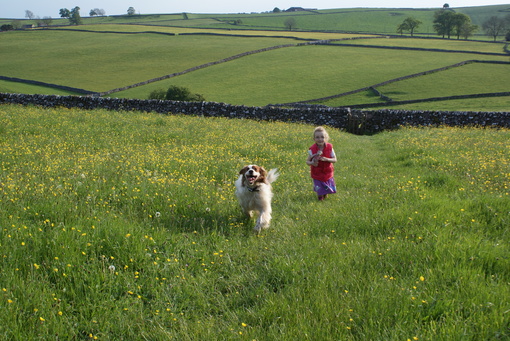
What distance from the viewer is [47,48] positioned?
7431 cm

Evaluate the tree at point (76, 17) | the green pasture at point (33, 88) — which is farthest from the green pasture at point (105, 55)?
the tree at point (76, 17)

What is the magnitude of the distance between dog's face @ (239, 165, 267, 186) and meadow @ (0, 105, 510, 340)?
701 millimetres

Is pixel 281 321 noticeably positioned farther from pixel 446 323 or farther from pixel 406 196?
pixel 406 196

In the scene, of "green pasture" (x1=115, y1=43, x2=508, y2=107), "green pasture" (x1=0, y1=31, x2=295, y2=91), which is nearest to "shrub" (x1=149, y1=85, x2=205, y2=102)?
"green pasture" (x1=115, y1=43, x2=508, y2=107)

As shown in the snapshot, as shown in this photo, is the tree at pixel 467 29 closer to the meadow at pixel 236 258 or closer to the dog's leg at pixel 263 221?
the meadow at pixel 236 258

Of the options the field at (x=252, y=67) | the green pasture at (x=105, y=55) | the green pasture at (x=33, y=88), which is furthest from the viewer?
the green pasture at (x=105, y=55)

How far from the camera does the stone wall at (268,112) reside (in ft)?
84.9

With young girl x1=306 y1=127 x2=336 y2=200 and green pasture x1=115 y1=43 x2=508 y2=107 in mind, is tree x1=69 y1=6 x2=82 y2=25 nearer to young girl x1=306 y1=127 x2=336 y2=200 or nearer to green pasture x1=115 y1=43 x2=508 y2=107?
green pasture x1=115 y1=43 x2=508 y2=107

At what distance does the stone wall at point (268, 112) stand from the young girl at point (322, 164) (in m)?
18.1

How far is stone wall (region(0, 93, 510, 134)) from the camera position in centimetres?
2589

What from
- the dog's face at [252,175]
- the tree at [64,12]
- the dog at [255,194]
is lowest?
the dog at [255,194]

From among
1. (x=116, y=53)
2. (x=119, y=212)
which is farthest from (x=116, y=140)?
(x=116, y=53)

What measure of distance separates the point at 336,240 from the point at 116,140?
963 centimetres

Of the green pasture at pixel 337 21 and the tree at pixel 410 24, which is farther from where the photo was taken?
the green pasture at pixel 337 21
